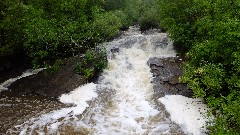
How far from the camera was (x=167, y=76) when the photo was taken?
16.2 m

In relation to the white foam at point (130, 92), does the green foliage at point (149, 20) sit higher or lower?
higher

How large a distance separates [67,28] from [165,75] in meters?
6.53

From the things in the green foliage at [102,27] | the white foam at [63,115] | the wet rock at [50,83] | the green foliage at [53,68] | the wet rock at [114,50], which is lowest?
the white foam at [63,115]

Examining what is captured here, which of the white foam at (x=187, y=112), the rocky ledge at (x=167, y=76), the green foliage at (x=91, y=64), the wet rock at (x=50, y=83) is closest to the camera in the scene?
the white foam at (x=187, y=112)

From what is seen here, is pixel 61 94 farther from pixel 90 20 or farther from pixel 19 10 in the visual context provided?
pixel 90 20

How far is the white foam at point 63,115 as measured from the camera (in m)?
11.7

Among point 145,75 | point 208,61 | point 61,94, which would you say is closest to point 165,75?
point 145,75

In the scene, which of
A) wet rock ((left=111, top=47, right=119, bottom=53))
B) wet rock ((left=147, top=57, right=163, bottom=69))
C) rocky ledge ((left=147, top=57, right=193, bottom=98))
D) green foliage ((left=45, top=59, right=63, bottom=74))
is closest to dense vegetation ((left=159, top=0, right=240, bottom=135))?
rocky ledge ((left=147, top=57, right=193, bottom=98))

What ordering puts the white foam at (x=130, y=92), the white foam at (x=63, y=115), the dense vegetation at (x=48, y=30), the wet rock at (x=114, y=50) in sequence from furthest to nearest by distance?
the wet rock at (x=114, y=50), the dense vegetation at (x=48, y=30), the white foam at (x=130, y=92), the white foam at (x=63, y=115)

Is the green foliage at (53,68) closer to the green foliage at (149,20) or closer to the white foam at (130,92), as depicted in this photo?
the white foam at (130,92)

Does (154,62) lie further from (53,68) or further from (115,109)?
(53,68)

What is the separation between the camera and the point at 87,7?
23.7 m

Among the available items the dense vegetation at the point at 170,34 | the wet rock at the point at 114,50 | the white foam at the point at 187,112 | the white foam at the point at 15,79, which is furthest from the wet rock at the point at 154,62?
the white foam at the point at 15,79

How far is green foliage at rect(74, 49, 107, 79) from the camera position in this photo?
16.6 meters
